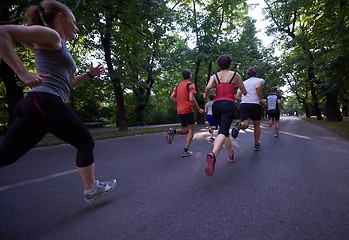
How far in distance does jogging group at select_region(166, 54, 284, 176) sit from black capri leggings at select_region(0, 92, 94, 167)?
74.2 inches

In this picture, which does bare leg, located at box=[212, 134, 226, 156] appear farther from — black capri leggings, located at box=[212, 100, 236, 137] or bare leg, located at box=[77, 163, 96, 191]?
bare leg, located at box=[77, 163, 96, 191]

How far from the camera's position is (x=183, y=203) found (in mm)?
2256

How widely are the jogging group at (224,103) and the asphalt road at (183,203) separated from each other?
23.7 inches

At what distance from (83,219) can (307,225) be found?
6.89ft

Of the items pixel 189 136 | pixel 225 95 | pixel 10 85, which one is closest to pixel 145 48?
pixel 10 85

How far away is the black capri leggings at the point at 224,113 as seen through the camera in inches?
128

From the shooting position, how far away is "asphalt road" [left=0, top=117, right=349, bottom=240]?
5.62ft

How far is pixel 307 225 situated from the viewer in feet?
5.83

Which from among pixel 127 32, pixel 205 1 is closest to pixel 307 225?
pixel 127 32

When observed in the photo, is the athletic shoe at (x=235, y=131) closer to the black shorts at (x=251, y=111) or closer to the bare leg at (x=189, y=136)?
the black shorts at (x=251, y=111)

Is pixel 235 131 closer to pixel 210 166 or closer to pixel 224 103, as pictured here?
pixel 224 103

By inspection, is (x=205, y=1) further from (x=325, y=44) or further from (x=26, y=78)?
(x=26, y=78)

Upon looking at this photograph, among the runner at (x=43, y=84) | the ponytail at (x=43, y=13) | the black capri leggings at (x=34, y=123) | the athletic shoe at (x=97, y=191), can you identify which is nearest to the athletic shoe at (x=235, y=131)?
the athletic shoe at (x=97, y=191)

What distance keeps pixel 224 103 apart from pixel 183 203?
185cm
